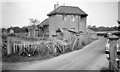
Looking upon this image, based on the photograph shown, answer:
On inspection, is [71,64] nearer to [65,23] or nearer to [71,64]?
[71,64]

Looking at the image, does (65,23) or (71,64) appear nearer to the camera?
(71,64)

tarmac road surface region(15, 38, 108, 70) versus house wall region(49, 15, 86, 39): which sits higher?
house wall region(49, 15, 86, 39)

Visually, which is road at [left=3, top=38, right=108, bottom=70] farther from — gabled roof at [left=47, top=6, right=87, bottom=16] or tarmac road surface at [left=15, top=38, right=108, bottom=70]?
gabled roof at [left=47, top=6, right=87, bottom=16]

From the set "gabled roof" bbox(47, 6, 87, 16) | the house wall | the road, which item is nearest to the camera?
the road

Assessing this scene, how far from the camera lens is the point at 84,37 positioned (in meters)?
20.6

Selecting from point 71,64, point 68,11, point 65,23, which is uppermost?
point 68,11

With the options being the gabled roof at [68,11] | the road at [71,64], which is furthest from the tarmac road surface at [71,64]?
the gabled roof at [68,11]

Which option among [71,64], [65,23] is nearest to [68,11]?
[65,23]

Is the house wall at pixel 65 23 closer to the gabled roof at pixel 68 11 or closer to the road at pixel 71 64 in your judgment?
the gabled roof at pixel 68 11

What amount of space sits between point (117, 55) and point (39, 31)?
3241 centimetres

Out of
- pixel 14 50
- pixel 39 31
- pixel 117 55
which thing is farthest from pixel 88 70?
pixel 39 31

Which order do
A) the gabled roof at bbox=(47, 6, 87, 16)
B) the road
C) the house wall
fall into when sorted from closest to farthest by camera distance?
the road < the house wall < the gabled roof at bbox=(47, 6, 87, 16)

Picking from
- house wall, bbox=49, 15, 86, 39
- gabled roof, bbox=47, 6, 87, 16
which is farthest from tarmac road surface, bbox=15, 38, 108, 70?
gabled roof, bbox=47, 6, 87, 16

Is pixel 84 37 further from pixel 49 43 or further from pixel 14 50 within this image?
pixel 14 50
